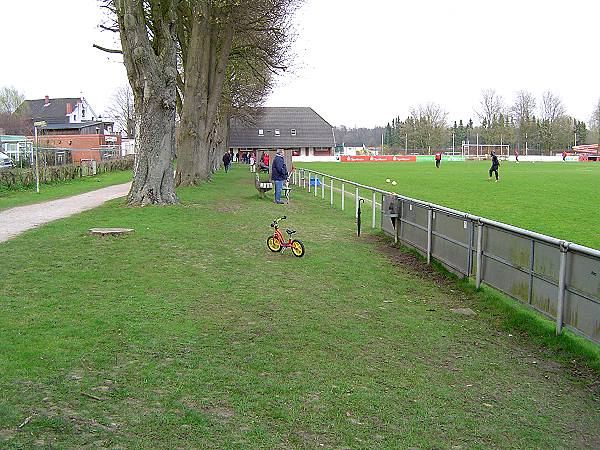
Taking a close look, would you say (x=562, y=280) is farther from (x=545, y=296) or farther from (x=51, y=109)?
(x=51, y=109)

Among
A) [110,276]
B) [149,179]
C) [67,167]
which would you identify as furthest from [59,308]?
[67,167]

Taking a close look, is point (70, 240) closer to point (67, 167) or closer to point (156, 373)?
point (156, 373)

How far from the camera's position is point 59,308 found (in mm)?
8375

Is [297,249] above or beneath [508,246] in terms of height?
beneath

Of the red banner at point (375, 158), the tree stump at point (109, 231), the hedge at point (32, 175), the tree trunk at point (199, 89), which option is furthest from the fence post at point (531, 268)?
the red banner at point (375, 158)

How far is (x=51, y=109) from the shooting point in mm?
100062

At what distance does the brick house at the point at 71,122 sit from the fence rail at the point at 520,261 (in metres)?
64.5

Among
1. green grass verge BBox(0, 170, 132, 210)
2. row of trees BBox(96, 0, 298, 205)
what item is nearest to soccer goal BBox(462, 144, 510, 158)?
row of trees BBox(96, 0, 298, 205)

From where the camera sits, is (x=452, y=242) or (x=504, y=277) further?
(x=452, y=242)

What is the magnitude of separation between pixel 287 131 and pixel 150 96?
94838mm

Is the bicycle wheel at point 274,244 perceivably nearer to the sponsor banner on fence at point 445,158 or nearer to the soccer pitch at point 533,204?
the soccer pitch at point 533,204

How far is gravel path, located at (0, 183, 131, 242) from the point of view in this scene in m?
16.5

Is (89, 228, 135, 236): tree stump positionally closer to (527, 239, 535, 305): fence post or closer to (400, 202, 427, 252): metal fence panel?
(400, 202, 427, 252): metal fence panel

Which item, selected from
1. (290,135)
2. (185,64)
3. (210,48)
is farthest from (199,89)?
(290,135)
